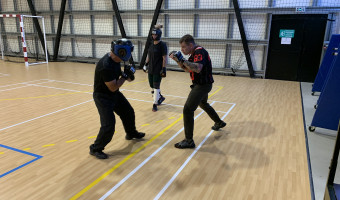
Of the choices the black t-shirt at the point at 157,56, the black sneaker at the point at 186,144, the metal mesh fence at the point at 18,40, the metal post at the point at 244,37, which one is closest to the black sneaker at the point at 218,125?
the black sneaker at the point at 186,144

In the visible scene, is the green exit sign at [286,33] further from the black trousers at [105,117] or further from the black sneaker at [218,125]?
the black trousers at [105,117]

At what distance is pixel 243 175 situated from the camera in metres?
3.54

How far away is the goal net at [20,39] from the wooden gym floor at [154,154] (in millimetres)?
11332

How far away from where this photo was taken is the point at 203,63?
394 centimetres

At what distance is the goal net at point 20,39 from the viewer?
674 inches

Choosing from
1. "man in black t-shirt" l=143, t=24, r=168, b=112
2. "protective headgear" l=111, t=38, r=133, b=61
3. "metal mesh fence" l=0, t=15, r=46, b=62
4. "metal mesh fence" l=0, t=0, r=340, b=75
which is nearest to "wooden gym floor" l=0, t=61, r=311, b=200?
A: "man in black t-shirt" l=143, t=24, r=168, b=112

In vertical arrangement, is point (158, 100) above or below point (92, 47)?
below

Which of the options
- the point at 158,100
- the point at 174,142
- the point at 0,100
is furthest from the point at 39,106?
the point at 174,142

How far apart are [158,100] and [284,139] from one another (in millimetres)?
3300

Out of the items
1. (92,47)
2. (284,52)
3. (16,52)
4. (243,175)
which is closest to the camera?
(243,175)

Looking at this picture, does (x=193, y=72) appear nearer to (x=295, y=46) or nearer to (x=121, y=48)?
(x=121, y=48)

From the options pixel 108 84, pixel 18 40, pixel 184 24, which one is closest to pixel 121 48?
pixel 108 84

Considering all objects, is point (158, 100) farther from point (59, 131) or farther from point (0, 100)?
point (0, 100)

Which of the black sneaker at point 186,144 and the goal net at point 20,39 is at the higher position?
the goal net at point 20,39
